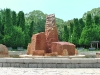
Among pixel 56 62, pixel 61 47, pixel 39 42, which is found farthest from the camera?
pixel 39 42

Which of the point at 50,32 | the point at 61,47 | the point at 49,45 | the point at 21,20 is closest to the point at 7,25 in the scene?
the point at 21,20

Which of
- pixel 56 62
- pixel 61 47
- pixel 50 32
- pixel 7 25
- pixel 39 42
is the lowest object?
pixel 56 62

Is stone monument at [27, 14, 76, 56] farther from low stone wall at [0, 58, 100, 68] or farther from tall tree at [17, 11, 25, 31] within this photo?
tall tree at [17, 11, 25, 31]

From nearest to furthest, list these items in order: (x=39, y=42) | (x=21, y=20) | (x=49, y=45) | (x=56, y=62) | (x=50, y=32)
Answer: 1. (x=56, y=62)
2. (x=39, y=42)
3. (x=49, y=45)
4. (x=50, y=32)
5. (x=21, y=20)

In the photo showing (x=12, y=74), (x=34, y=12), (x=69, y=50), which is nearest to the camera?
(x=12, y=74)

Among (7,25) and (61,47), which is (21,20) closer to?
(7,25)

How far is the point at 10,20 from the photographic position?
44156mm

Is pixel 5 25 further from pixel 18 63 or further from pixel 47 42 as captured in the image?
pixel 18 63

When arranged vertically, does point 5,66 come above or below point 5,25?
below


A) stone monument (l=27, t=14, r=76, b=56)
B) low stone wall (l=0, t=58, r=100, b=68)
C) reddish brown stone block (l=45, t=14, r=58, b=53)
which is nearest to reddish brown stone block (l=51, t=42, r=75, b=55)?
stone monument (l=27, t=14, r=76, b=56)

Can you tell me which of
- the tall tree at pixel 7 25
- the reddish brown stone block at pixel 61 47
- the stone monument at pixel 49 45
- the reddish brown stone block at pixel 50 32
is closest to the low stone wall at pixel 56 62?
the stone monument at pixel 49 45

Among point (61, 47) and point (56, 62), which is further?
point (61, 47)

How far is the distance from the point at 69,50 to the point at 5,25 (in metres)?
25.5

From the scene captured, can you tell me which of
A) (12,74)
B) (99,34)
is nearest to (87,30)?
(99,34)
